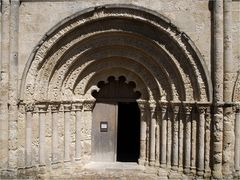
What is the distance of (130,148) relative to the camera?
982cm

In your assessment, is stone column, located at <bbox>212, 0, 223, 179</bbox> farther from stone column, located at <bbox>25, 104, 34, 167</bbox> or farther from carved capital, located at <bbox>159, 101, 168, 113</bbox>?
stone column, located at <bbox>25, 104, 34, 167</bbox>

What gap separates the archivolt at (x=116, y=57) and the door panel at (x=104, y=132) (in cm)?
70

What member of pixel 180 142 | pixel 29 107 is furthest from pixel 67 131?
pixel 180 142

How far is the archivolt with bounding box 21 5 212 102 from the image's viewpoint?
7215 mm

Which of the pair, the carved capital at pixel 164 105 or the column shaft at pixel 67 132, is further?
the column shaft at pixel 67 132

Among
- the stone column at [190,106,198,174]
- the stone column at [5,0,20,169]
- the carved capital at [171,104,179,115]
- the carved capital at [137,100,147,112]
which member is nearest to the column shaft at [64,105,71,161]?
the stone column at [5,0,20,169]

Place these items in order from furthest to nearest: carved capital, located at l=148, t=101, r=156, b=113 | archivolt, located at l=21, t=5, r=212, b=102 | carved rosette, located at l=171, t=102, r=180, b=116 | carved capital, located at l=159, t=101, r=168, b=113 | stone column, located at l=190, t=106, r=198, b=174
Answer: carved capital, located at l=148, t=101, r=156, b=113
carved capital, located at l=159, t=101, r=168, b=113
carved rosette, located at l=171, t=102, r=180, b=116
stone column, located at l=190, t=106, r=198, b=174
archivolt, located at l=21, t=5, r=212, b=102

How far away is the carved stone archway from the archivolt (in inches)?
0.8

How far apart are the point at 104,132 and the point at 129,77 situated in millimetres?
1436

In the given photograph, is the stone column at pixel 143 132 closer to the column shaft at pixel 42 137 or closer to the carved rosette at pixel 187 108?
the carved rosette at pixel 187 108

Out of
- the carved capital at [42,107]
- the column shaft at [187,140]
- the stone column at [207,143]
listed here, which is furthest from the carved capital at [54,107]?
the stone column at [207,143]

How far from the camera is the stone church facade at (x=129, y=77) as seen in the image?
710cm

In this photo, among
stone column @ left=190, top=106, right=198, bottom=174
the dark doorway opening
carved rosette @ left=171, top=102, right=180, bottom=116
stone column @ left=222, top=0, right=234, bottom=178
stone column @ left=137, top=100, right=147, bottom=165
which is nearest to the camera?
stone column @ left=222, top=0, right=234, bottom=178

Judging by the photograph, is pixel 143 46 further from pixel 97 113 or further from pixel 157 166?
pixel 157 166
